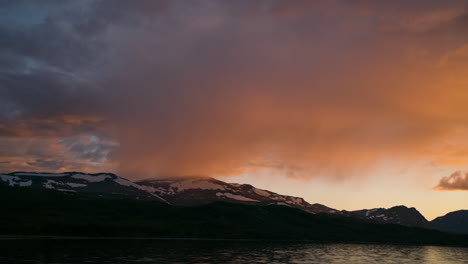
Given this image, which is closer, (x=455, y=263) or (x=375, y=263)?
(x=375, y=263)

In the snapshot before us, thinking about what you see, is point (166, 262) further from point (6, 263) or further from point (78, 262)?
point (6, 263)

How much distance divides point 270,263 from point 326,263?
58.0 ft

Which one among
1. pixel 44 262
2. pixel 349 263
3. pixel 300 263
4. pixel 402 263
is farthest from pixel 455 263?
pixel 44 262

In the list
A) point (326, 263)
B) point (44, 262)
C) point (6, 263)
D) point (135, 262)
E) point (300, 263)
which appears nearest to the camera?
point (6, 263)

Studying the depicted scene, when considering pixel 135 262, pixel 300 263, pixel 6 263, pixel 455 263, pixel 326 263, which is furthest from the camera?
pixel 455 263

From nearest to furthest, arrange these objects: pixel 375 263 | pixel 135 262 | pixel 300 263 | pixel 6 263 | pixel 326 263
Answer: pixel 6 263 < pixel 135 262 < pixel 300 263 < pixel 326 263 < pixel 375 263

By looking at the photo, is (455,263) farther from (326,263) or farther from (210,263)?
(210,263)

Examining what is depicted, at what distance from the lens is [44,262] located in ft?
255

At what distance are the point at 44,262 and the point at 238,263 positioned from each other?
121 ft

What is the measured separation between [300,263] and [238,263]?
52.1ft

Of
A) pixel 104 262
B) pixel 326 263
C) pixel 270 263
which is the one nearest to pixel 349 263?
pixel 326 263

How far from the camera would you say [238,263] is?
9012 centimetres

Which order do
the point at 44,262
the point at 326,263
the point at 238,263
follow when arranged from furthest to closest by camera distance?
the point at 326,263 < the point at 238,263 < the point at 44,262

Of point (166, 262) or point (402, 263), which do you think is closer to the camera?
point (166, 262)
